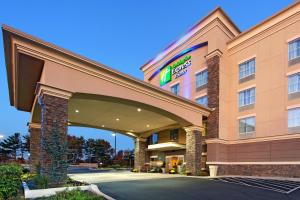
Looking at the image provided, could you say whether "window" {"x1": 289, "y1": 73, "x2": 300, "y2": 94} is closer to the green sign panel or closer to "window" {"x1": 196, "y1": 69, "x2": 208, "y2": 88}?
"window" {"x1": 196, "y1": 69, "x2": 208, "y2": 88}

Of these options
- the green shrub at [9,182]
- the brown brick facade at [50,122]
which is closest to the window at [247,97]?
the brown brick facade at [50,122]

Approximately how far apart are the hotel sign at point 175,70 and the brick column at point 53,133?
21065 millimetres

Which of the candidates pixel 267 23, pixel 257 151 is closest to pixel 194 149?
pixel 257 151

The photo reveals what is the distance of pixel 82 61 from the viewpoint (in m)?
17.7

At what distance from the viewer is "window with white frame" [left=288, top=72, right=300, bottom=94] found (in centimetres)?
2411

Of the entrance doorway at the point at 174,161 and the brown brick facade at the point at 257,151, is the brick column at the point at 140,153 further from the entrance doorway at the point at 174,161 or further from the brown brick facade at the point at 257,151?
the brown brick facade at the point at 257,151

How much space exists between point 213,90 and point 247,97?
343cm

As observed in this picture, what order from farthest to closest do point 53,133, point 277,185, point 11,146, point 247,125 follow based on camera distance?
point 11,146 → point 247,125 → point 277,185 → point 53,133

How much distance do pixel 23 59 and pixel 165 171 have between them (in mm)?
24533

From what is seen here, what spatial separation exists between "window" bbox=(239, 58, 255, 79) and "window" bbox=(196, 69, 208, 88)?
387cm

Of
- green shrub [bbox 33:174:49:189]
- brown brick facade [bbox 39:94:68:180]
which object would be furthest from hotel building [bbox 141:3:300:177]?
green shrub [bbox 33:174:49:189]

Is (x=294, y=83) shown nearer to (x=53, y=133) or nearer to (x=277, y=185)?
(x=277, y=185)

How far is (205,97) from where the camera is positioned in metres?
31.4

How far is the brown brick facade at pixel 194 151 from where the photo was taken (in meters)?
26.3
